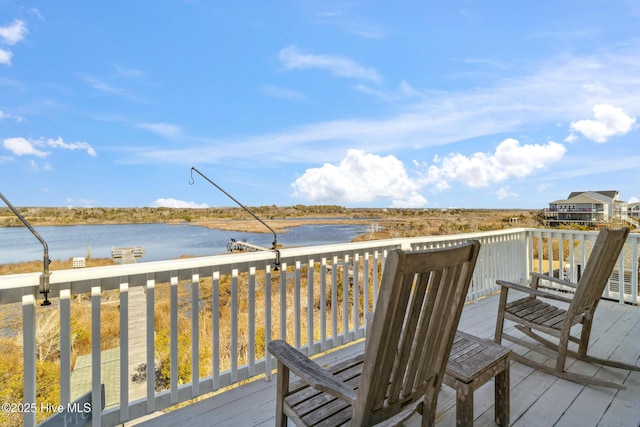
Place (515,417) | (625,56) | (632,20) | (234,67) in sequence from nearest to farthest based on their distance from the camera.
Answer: (515,417) < (632,20) < (625,56) < (234,67)

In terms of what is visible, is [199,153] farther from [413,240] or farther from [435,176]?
[435,176]

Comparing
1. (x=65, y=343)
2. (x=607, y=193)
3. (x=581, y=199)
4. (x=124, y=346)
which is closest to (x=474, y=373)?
(x=124, y=346)

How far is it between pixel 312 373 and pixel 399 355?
31 cm

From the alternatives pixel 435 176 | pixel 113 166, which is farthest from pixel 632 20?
pixel 113 166

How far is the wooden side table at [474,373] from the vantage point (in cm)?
150

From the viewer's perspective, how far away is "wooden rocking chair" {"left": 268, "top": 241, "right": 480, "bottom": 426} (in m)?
0.98

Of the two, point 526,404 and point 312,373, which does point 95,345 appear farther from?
point 526,404

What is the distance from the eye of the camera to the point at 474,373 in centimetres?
150

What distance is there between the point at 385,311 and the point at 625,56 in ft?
25.4

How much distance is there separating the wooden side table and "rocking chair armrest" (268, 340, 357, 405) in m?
0.72

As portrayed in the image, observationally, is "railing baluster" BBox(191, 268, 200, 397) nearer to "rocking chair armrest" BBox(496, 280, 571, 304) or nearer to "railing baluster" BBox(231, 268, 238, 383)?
"railing baluster" BBox(231, 268, 238, 383)

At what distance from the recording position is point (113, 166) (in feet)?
32.7

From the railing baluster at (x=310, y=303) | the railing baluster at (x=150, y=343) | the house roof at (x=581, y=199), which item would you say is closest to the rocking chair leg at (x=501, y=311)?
the railing baluster at (x=310, y=303)

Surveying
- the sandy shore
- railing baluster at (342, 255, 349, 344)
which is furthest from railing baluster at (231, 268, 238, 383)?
the sandy shore
